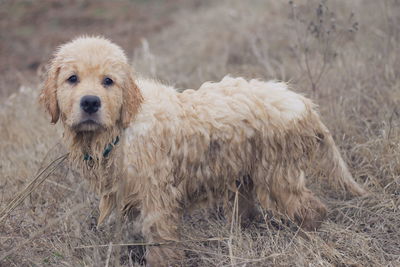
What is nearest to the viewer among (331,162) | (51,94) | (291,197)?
(51,94)

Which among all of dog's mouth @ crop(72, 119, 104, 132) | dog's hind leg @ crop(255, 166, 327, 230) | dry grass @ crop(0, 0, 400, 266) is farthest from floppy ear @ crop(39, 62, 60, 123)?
dog's hind leg @ crop(255, 166, 327, 230)

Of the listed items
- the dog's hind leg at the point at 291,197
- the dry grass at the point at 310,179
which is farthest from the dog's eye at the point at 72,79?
the dog's hind leg at the point at 291,197

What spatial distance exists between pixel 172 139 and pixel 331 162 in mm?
1467

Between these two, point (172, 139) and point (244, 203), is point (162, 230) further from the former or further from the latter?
point (244, 203)

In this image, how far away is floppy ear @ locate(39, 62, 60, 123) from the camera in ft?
12.8

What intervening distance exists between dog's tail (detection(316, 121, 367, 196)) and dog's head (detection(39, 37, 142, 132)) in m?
1.64

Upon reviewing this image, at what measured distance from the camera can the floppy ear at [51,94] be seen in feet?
12.8

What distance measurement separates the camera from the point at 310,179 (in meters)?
5.07

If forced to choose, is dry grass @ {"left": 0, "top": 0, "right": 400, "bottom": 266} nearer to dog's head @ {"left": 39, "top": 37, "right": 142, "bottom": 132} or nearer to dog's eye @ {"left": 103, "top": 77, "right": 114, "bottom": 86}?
dog's head @ {"left": 39, "top": 37, "right": 142, "bottom": 132}

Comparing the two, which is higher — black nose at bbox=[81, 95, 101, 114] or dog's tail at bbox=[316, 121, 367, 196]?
black nose at bbox=[81, 95, 101, 114]

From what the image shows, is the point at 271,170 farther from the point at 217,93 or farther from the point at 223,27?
the point at 223,27

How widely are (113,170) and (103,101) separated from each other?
56 centimetres

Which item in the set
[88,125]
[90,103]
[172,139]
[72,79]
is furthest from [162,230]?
[72,79]

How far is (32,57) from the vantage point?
447 inches
